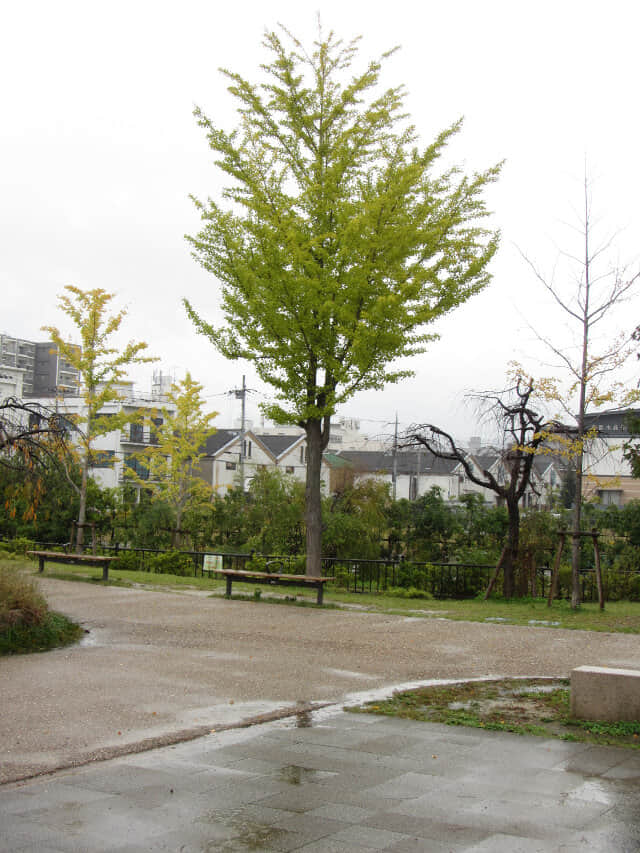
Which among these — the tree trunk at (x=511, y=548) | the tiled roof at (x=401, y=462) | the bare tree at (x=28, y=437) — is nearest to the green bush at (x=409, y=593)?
the tree trunk at (x=511, y=548)

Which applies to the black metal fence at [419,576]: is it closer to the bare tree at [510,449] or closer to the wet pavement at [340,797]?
the bare tree at [510,449]

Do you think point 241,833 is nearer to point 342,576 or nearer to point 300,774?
point 300,774

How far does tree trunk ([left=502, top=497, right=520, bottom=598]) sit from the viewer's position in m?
19.1

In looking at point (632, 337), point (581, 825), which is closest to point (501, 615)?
point (632, 337)

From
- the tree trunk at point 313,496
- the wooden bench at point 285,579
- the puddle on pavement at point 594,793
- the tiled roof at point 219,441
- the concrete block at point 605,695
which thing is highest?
the tiled roof at point 219,441

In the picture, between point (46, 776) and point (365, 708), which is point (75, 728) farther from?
point (365, 708)

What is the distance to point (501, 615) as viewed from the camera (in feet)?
49.1

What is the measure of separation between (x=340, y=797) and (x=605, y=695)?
2865mm

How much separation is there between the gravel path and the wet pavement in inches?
27.4

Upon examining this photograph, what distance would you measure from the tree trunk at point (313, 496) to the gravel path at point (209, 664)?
3.12 meters

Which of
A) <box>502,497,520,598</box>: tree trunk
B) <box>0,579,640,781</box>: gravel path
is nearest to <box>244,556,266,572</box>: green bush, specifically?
<box>502,497,520,598</box>: tree trunk

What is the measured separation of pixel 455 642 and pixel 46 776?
23.1 feet

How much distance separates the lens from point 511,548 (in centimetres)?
1905

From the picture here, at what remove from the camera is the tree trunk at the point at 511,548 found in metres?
19.1
